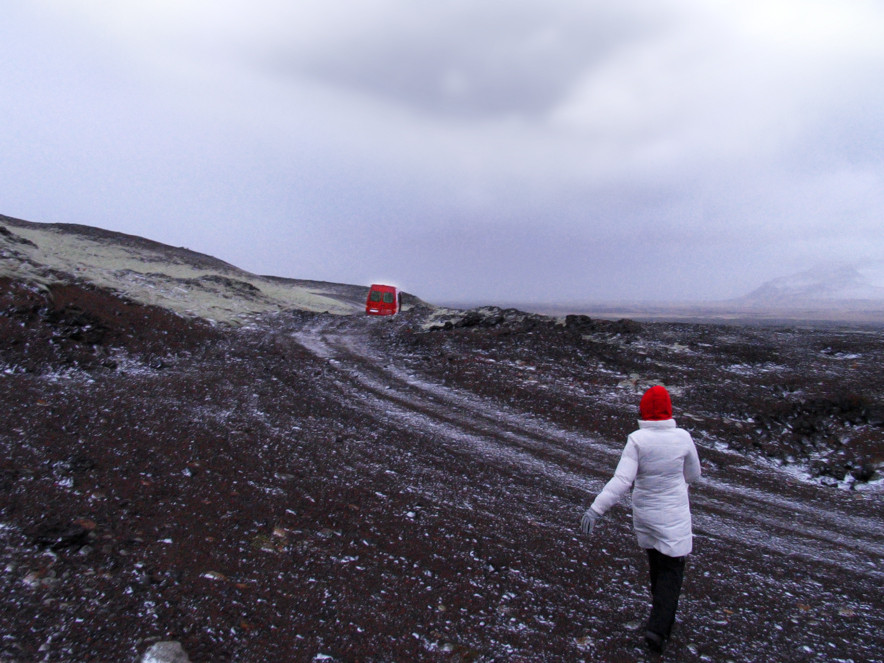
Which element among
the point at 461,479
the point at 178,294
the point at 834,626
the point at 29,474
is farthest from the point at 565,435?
the point at 178,294

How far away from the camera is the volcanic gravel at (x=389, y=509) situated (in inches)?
152

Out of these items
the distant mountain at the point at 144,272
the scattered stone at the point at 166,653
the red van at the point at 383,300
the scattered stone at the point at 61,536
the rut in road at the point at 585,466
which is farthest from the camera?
the red van at the point at 383,300

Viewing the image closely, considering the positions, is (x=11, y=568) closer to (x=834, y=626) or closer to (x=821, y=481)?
(x=834, y=626)

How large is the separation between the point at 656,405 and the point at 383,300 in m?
22.1

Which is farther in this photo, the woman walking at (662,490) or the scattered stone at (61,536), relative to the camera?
the scattered stone at (61,536)

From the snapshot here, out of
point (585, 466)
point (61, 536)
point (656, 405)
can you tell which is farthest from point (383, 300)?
point (656, 405)

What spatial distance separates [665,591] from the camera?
152 inches

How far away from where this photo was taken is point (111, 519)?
4855mm

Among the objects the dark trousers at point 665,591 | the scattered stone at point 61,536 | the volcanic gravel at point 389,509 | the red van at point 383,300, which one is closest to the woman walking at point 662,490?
the dark trousers at point 665,591

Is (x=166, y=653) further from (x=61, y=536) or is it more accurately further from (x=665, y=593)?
(x=665, y=593)

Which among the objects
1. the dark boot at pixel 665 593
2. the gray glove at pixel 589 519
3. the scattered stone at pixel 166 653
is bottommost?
the scattered stone at pixel 166 653

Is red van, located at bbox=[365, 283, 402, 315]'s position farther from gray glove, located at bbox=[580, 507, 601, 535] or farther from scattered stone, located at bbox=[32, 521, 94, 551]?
gray glove, located at bbox=[580, 507, 601, 535]

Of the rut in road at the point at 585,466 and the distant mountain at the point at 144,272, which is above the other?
the distant mountain at the point at 144,272

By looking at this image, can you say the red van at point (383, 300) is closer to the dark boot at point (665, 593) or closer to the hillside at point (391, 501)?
the hillside at point (391, 501)
